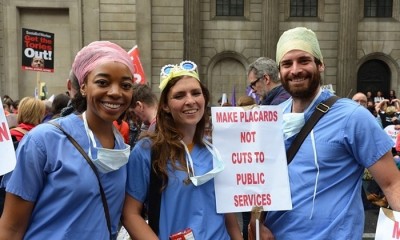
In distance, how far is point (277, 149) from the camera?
2516 millimetres

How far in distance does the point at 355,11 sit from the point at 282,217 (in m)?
21.8

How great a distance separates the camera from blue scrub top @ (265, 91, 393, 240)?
2.28m

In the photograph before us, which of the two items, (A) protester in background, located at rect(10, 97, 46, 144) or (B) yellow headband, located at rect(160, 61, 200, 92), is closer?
(B) yellow headband, located at rect(160, 61, 200, 92)

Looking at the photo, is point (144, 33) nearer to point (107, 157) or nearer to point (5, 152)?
point (5, 152)

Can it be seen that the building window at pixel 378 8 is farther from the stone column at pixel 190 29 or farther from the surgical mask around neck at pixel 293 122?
the surgical mask around neck at pixel 293 122

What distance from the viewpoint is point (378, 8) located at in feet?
74.4

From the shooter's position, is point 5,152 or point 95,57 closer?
point 95,57

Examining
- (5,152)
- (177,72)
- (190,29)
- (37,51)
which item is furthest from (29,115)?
(190,29)

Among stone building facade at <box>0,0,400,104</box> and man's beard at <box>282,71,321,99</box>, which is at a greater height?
stone building facade at <box>0,0,400,104</box>

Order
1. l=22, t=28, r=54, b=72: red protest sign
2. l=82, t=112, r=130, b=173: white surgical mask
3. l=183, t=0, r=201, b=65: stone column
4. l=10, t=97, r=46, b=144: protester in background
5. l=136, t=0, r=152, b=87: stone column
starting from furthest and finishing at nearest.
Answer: l=183, t=0, r=201, b=65: stone column
l=136, t=0, r=152, b=87: stone column
l=22, t=28, r=54, b=72: red protest sign
l=10, t=97, r=46, b=144: protester in background
l=82, t=112, r=130, b=173: white surgical mask

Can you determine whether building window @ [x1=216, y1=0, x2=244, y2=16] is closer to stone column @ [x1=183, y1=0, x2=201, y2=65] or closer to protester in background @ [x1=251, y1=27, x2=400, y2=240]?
stone column @ [x1=183, y1=0, x2=201, y2=65]

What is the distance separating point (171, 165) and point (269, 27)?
2022cm

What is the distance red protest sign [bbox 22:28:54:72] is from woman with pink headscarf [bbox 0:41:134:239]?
9.98 metres

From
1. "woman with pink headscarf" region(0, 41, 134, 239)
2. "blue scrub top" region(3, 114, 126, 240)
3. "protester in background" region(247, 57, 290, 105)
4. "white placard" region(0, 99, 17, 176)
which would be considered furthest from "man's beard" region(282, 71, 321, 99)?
"protester in background" region(247, 57, 290, 105)
